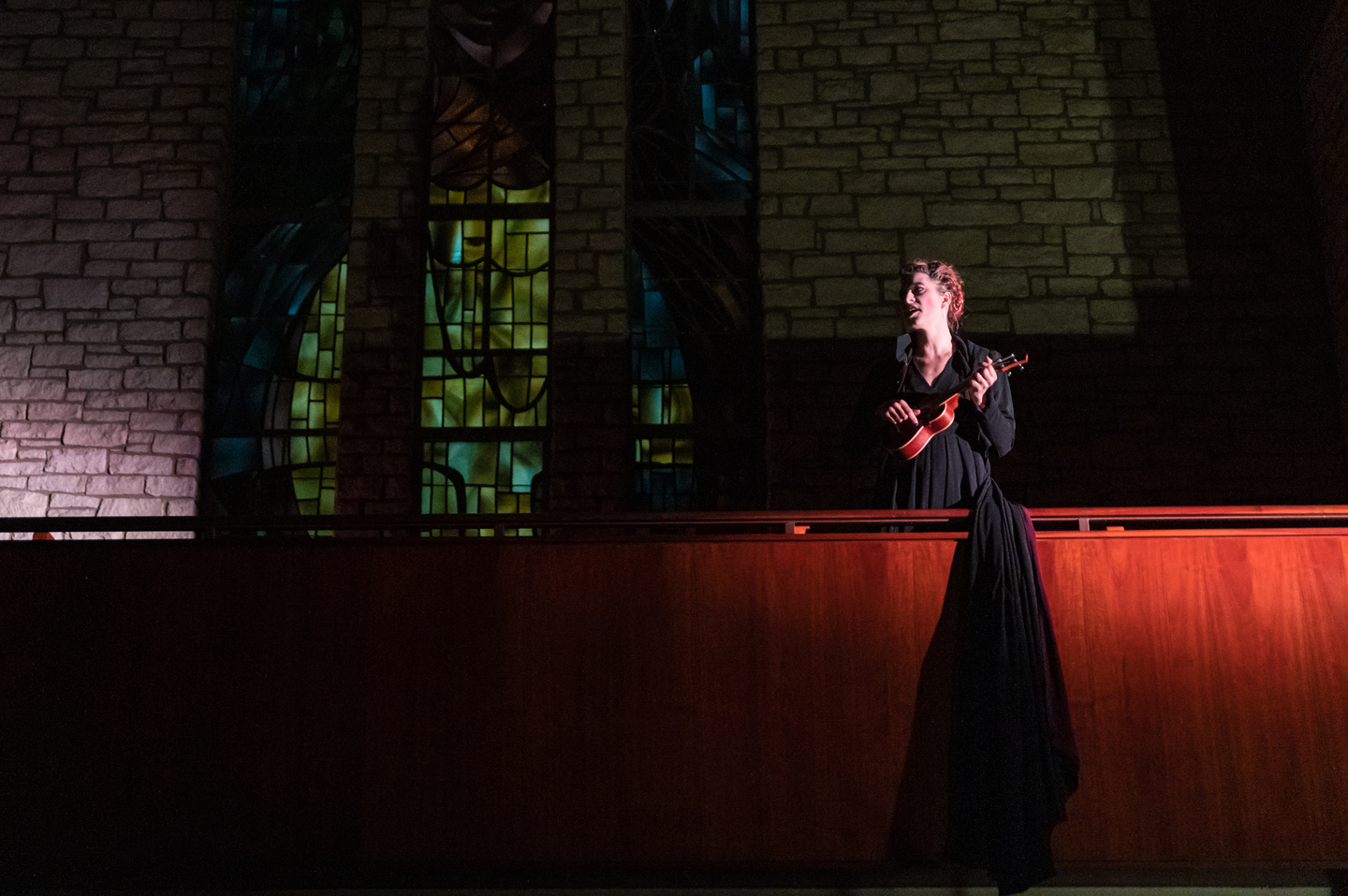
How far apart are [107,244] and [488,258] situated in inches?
74.0

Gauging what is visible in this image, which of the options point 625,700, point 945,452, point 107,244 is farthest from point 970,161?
point 107,244

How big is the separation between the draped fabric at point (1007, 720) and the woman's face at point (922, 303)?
63 centimetres

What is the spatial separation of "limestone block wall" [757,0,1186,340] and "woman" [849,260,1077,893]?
2.04 meters

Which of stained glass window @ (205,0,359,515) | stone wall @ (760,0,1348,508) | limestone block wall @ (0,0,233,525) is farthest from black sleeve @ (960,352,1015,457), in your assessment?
limestone block wall @ (0,0,233,525)

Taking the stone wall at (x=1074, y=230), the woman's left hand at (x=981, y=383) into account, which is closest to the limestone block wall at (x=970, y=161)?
the stone wall at (x=1074, y=230)

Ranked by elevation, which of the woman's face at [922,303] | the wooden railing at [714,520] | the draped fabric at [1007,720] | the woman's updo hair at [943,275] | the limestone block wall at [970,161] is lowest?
the draped fabric at [1007,720]

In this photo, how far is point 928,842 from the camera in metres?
3.45

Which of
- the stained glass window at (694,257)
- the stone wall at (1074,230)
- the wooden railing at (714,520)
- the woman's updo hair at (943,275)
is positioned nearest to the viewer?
the wooden railing at (714,520)

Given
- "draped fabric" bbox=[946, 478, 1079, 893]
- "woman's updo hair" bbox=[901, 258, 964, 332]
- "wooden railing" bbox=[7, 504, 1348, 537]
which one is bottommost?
"draped fabric" bbox=[946, 478, 1079, 893]

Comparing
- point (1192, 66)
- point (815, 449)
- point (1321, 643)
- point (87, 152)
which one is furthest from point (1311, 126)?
point (87, 152)

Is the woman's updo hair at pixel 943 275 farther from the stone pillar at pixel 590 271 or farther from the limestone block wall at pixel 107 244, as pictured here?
the limestone block wall at pixel 107 244

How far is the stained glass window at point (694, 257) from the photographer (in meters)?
6.00

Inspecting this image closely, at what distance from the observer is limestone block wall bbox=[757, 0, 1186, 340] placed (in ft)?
19.3

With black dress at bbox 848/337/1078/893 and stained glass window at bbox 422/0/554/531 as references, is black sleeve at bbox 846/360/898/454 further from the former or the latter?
stained glass window at bbox 422/0/554/531
